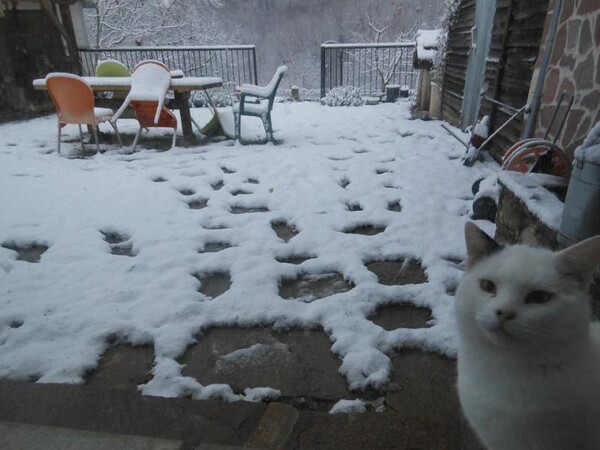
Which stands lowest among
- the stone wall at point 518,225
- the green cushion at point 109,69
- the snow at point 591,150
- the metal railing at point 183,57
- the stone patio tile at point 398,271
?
the stone patio tile at point 398,271

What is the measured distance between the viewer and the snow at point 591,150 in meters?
1.72

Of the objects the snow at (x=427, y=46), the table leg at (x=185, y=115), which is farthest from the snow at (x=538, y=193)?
the snow at (x=427, y=46)

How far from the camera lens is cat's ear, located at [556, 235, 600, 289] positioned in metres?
0.95

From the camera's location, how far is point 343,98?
996cm

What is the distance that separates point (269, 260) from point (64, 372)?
1.37 m

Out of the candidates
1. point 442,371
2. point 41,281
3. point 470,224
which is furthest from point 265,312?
point 41,281

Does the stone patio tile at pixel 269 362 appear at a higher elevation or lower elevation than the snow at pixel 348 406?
lower

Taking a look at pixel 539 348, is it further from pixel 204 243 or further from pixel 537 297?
A: pixel 204 243

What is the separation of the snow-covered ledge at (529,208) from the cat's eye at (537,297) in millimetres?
1247

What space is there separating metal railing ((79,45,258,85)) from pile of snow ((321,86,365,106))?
2.43 metres

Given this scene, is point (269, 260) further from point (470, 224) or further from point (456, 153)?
point (456, 153)

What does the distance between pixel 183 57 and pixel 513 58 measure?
10383 mm

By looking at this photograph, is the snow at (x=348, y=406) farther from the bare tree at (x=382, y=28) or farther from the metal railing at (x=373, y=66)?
the bare tree at (x=382, y=28)

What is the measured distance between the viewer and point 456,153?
526 centimetres
